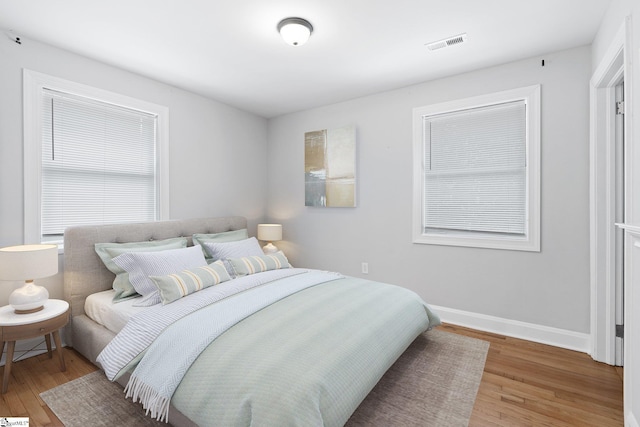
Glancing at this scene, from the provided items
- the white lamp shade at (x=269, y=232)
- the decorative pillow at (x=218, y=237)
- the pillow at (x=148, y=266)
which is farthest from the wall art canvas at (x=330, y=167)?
the pillow at (x=148, y=266)

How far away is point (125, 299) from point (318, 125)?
283 centimetres

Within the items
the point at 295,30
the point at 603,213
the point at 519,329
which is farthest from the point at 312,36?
the point at 519,329

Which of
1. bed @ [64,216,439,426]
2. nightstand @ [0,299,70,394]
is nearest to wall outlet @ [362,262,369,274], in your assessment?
bed @ [64,216,439,426]

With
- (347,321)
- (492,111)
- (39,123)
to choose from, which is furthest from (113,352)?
(492,111)

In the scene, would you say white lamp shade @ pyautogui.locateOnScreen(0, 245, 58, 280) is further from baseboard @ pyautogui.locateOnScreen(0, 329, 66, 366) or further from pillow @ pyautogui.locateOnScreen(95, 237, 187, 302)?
baseboard @ pyautogui.locateOnScreen(0, 329, 66, 366)

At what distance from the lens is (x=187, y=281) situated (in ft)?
7.46

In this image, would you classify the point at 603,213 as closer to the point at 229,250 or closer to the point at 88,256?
the point at 229,250

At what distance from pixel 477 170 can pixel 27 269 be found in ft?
12.0

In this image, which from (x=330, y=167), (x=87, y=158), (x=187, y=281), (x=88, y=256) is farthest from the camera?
(x=330, y=167)

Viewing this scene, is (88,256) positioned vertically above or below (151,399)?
above

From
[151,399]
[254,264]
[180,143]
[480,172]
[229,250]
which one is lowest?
[151,399]

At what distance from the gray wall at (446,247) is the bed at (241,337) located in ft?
2.66

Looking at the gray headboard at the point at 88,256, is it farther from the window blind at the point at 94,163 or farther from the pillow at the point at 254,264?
the pillow at the point at 254,264

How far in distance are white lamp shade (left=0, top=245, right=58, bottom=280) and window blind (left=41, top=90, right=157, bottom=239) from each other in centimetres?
58
